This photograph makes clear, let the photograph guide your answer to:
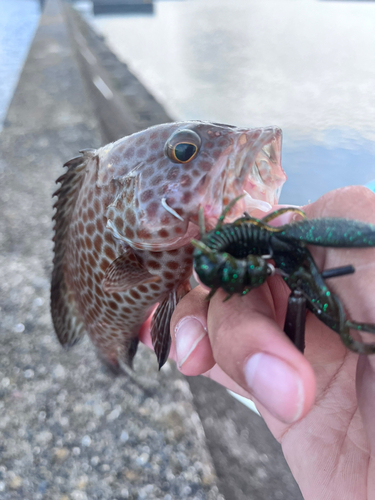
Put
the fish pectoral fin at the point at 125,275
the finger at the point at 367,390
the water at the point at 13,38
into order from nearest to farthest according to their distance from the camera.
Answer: the finger at the point at 367,390 < the fish pectoral fin at the point at 125,275 < the water at the point at 13,38

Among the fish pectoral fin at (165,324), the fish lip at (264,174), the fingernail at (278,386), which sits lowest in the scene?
the fish pectoral fin at (165,324)

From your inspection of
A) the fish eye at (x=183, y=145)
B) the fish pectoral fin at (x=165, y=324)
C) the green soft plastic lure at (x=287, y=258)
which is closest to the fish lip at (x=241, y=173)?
the fish eye at (x=183, y=145)

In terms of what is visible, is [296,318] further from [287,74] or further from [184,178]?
[287,74]

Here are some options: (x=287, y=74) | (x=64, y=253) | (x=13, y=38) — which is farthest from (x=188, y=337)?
(x=13, y=38)

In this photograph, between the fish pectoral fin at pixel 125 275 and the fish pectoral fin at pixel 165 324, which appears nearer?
the fish pectoral fin at pixel 125 275

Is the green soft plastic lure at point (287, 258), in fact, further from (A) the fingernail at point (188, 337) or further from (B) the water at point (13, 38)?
(B) the water at point (13, 38)

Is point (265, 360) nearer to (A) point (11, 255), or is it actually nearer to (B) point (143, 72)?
(A) point (11, 255)

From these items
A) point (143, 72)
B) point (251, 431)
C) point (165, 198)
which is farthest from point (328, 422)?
point (143, 72)
